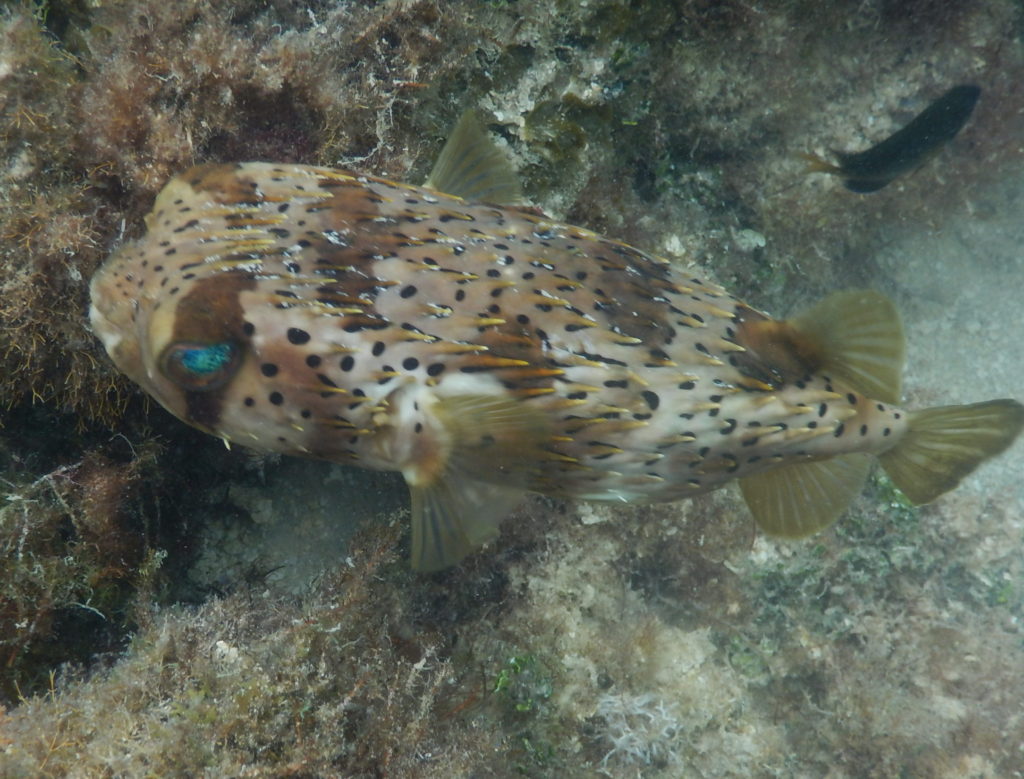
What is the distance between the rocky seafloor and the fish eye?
0.88m

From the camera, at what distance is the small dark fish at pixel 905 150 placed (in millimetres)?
4766

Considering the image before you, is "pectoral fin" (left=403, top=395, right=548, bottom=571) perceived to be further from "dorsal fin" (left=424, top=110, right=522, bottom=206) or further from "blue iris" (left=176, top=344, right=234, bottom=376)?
"dorsal fin" (left=424, top=110, right=522, bottom=206)

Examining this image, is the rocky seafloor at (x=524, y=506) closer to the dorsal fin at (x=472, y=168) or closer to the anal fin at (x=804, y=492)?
the dorsal fin at (x=472, y=168)

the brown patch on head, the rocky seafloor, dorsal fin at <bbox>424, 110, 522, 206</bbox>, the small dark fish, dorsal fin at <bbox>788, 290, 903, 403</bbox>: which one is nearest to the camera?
the brown patch on head

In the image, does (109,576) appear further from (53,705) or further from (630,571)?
(630,571)

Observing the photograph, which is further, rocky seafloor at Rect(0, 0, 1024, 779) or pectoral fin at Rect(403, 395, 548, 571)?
rocky seafloor at Rect(0, 0, 1024, 779)

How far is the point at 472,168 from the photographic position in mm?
3279

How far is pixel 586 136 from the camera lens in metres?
4.10

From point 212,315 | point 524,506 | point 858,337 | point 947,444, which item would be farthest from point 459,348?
point 947,444

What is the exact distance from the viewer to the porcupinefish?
2.45m

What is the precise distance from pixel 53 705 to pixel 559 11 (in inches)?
174

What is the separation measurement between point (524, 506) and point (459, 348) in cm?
160

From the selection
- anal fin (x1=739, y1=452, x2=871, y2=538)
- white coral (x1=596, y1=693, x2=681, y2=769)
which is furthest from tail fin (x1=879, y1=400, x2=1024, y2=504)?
white coral (x1=596, y1=693, x2=681, y2=769)

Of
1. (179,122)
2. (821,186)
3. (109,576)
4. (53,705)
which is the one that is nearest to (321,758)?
(53,705)
